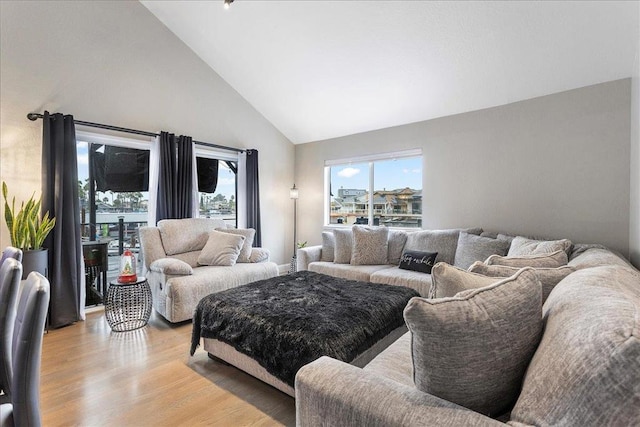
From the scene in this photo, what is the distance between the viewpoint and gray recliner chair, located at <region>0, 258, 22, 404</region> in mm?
1234

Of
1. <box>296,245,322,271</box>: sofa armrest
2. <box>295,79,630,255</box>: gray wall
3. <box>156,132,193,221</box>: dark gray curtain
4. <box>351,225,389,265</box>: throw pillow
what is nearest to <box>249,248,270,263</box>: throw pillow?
<box>296,245,322,271</box>: sofa armrest

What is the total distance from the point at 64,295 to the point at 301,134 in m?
3.90

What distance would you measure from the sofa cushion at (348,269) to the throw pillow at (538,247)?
4.79ft

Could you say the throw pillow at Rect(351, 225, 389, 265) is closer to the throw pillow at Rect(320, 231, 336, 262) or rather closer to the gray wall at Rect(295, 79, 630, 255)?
the throw pillow at Rect(320, 231, 336, 262)

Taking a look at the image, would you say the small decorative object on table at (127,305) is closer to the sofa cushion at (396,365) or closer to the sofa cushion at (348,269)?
the sofa cushion at (348,269)

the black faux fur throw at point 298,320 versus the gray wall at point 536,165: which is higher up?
the gray wall at point 536,165

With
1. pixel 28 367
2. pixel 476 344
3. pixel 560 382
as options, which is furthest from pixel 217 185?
pixel 560 382

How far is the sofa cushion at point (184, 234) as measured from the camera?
12.3 ft

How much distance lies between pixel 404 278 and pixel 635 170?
2141 millimetres

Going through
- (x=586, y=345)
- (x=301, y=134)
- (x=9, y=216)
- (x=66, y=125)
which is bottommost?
(x=586, y=345)

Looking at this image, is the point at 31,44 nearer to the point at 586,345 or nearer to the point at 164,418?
the point at 164,418

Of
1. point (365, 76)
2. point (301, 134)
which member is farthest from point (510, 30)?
point (301, 134)

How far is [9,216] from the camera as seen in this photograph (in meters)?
2.86

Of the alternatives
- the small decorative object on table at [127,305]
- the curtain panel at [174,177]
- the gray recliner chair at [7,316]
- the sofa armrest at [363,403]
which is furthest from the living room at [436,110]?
the sofa armrest at [363,403]
